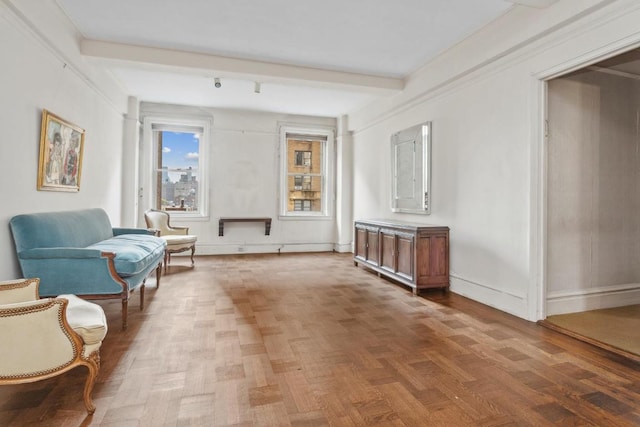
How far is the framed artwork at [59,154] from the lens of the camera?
3.52 m

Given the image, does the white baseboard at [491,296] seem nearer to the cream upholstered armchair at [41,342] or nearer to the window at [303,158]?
the cream upholstered armchair at [41,342]

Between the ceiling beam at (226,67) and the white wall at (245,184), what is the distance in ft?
8.89

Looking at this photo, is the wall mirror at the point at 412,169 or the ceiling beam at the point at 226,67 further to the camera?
the wall mirror at the point at 412,169

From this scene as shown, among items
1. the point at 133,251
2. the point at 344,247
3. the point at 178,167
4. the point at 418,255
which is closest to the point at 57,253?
the point at 133,251

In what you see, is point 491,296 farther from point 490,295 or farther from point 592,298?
point 592,298

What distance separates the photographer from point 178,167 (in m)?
7.57

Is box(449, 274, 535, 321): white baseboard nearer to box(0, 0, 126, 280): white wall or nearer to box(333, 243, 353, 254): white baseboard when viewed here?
box(333, 243, 353, 254): white baseboard

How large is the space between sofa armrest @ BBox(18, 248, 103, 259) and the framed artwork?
0.82 meters

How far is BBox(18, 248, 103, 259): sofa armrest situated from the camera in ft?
9.86

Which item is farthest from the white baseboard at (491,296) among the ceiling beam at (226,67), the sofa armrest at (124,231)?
the sofa armrest at (124,231)

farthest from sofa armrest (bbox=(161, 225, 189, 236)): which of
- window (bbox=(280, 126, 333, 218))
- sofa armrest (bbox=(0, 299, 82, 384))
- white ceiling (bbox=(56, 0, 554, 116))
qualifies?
sofa armrest (bbox=(0, 299, 82, 384))

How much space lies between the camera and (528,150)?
139 inches

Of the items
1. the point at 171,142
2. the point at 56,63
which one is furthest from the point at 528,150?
the point at 171,142

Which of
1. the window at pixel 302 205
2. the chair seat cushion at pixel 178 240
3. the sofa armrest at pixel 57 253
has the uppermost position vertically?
the window at pixel 302 205
